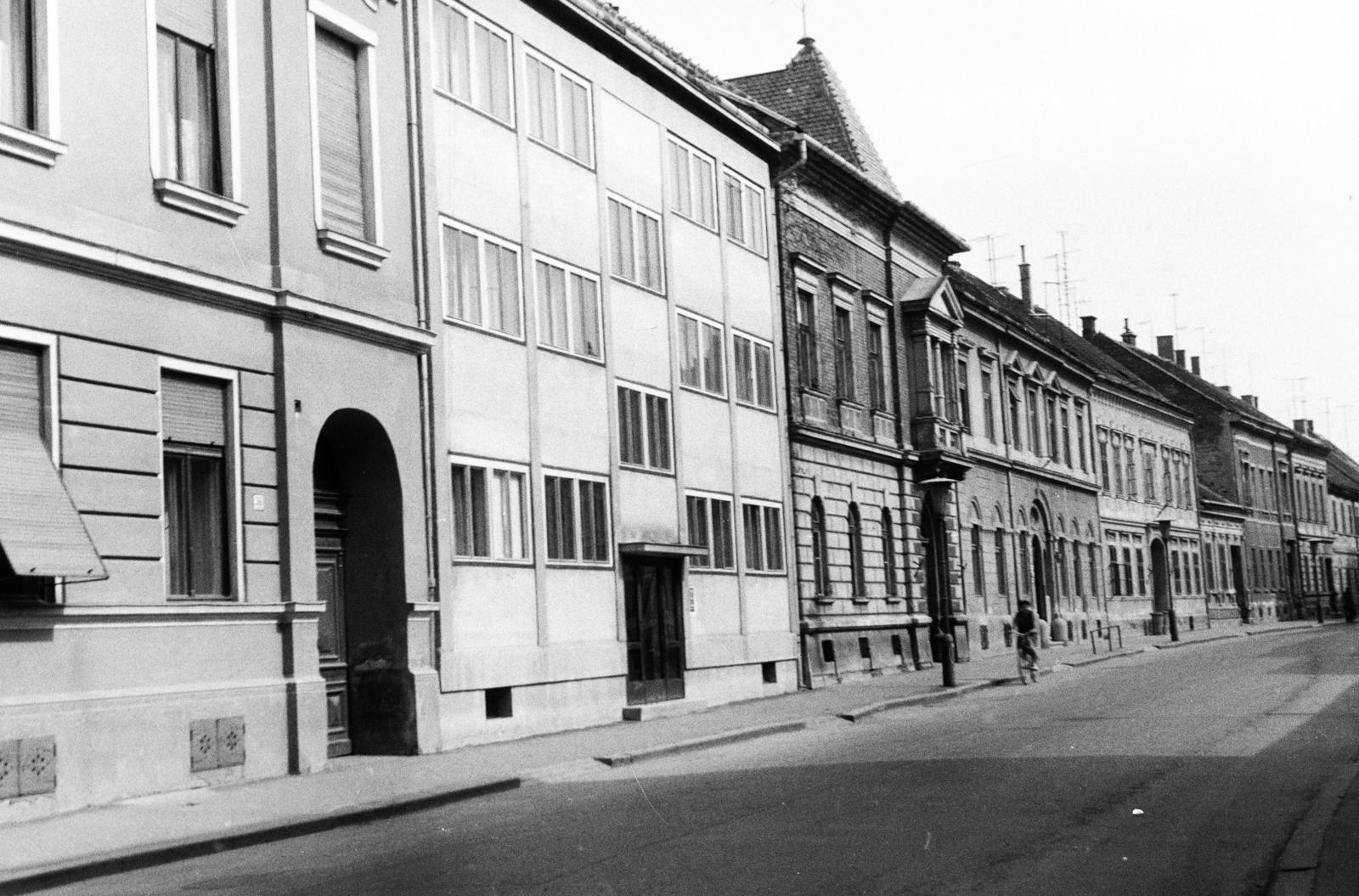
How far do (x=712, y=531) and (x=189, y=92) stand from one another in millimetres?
14210

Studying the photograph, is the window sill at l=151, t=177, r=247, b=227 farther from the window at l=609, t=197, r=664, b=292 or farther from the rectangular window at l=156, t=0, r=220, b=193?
the window at l=609, t=197, r=664, b=292

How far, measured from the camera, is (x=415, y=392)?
66.9ft

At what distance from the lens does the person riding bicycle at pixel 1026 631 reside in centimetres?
3263

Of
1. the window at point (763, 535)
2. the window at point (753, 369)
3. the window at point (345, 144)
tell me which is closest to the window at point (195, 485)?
the window at point (345, 144)

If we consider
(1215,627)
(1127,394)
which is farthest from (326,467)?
(1215,627)

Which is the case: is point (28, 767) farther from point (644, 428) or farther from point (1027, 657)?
point (1027, 657)

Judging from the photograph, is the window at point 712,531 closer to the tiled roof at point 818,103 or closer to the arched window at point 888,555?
the arched window at point 888,555

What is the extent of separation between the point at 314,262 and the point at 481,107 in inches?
198

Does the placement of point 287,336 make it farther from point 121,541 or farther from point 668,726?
point 668,726

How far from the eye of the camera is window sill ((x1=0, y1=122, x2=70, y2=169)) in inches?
569

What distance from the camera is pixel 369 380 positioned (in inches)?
764

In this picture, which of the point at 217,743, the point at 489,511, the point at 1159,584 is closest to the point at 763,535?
the point at 489,511

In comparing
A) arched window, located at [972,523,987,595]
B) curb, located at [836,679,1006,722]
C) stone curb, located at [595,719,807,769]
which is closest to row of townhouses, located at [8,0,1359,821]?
stone curb, located at [595,719,807,769]

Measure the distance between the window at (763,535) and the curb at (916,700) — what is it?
3960 millimetres
